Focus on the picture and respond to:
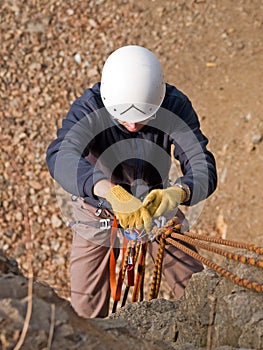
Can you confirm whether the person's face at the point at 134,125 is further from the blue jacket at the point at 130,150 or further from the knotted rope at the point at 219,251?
the knotted rope at the point at 219,251

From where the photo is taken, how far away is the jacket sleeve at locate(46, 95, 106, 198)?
4082mm

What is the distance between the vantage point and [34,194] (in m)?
7.92

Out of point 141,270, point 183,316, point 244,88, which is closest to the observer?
point 183,316

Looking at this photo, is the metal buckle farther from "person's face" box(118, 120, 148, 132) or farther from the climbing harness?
"person's face" box(118, 120, 148, 132)

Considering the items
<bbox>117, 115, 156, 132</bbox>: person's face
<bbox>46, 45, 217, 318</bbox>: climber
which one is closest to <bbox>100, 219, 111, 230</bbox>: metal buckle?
<bbox>46, 45, 217, 318</bbox>: climber

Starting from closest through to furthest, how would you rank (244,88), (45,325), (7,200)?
(45,325)
(7,200)
(244,88)

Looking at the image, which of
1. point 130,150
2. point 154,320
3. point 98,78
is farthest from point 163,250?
point 98,78

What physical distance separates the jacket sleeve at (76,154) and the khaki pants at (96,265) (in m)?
0.53

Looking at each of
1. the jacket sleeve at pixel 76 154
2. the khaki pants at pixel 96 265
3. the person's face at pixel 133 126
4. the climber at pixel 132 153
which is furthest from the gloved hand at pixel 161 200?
the khaki pants at pixel 96 265

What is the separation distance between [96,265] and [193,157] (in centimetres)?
112

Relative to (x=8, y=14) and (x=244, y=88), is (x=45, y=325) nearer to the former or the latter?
(x=244, y=88)

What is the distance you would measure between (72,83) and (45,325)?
275 inches

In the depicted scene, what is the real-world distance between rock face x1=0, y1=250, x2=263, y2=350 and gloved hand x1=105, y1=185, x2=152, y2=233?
0.49m

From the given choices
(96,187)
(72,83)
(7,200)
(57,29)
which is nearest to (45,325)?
(96,187)
